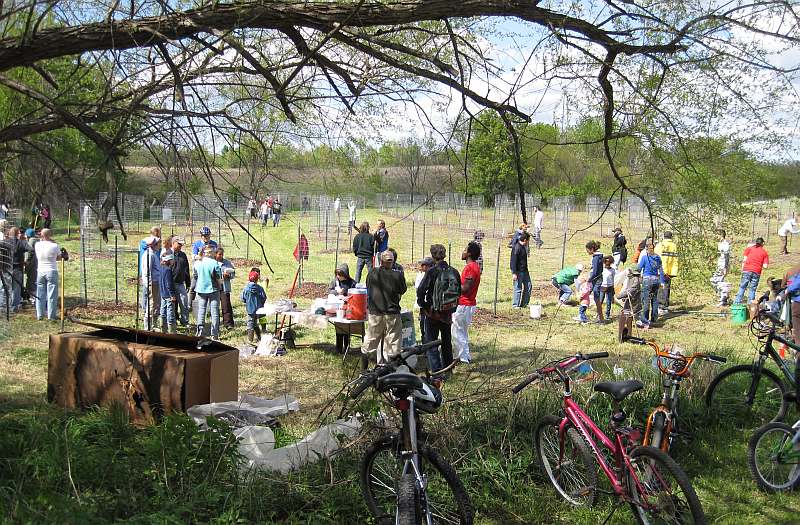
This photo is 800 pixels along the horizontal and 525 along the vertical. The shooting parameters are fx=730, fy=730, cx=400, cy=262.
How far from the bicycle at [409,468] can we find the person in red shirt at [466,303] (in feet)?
21.2

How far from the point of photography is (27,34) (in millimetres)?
4688

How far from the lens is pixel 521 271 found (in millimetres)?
16344

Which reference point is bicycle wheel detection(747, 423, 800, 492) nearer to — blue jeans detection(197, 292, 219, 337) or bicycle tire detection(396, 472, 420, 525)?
bicycle tire detection(396, 472, 420, 525)

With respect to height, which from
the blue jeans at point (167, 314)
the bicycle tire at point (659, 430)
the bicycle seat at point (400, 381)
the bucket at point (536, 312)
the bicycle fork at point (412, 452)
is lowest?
the bucket at point (536, 312)

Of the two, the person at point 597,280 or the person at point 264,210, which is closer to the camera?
the person at point 264,210

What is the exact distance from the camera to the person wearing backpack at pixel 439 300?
9461 millimetres

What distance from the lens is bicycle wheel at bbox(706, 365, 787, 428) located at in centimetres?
646

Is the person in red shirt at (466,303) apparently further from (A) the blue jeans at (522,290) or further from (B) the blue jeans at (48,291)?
(B) the blue jeans at (48,291)

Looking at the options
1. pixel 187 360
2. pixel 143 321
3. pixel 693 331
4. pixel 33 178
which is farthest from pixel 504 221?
pixel 187 360

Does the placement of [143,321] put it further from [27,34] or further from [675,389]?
[675,389]

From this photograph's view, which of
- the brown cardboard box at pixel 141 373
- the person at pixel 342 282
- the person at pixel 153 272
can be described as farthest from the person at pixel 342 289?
the brown cardboard box at pixel 141 373

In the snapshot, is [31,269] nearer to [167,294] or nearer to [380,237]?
[167,294]

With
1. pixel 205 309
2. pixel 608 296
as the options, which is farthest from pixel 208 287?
pixel 608 296

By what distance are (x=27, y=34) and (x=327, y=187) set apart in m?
2.76
